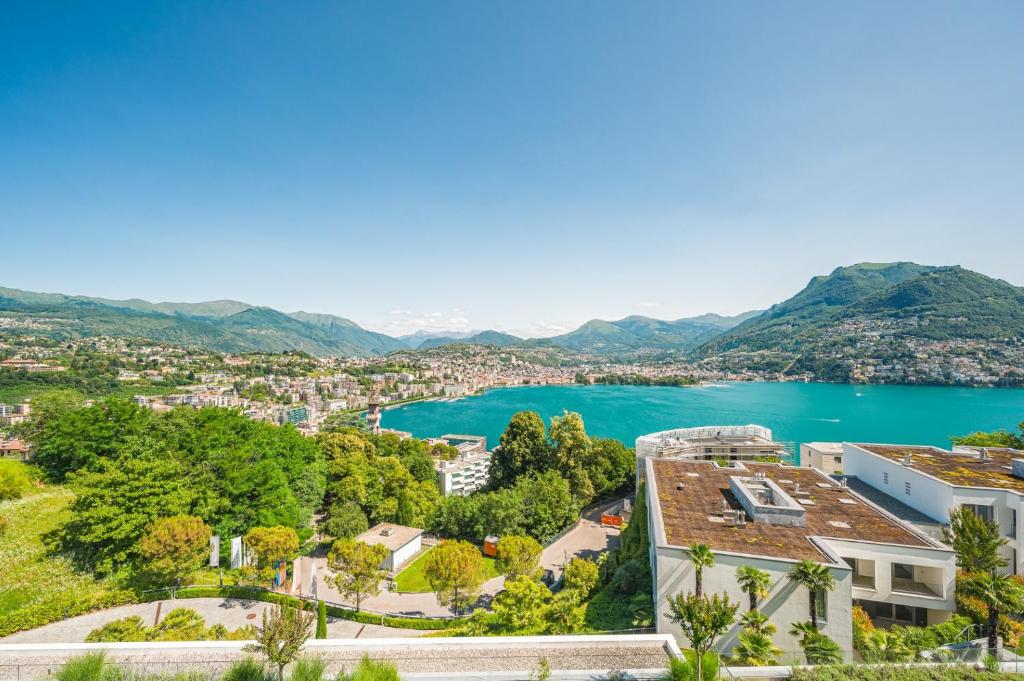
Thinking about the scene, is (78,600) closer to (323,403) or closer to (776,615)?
(776,615)

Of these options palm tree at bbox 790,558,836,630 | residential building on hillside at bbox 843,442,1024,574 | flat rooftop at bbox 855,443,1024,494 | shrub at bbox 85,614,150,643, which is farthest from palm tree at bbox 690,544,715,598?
shrub at bbox 85,614,150,643

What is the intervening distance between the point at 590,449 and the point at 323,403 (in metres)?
77.4

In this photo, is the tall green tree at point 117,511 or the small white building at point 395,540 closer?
the tall green tree at point 117,511

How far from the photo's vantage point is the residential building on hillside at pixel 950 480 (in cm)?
942

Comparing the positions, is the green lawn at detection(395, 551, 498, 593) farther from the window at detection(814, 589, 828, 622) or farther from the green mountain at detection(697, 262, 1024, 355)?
the green mountain at detection(697, 262, 1024, 355)

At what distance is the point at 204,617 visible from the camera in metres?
10.0

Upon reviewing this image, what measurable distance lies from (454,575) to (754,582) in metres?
6.87

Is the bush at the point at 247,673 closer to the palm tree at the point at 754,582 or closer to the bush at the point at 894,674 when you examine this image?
the bush at the point at 894,674

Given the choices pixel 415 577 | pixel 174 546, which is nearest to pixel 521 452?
pixel 415 577

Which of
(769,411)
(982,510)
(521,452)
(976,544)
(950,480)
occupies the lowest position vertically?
(769,411)

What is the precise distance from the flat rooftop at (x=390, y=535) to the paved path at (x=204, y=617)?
14.8 feet

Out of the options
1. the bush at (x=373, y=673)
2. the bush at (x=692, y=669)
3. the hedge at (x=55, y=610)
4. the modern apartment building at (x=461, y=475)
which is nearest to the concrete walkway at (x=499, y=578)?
the hedge at (x=55, y=610)

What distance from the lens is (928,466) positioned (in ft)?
38.1

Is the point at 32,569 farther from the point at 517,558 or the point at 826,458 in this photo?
the point at 826,458
